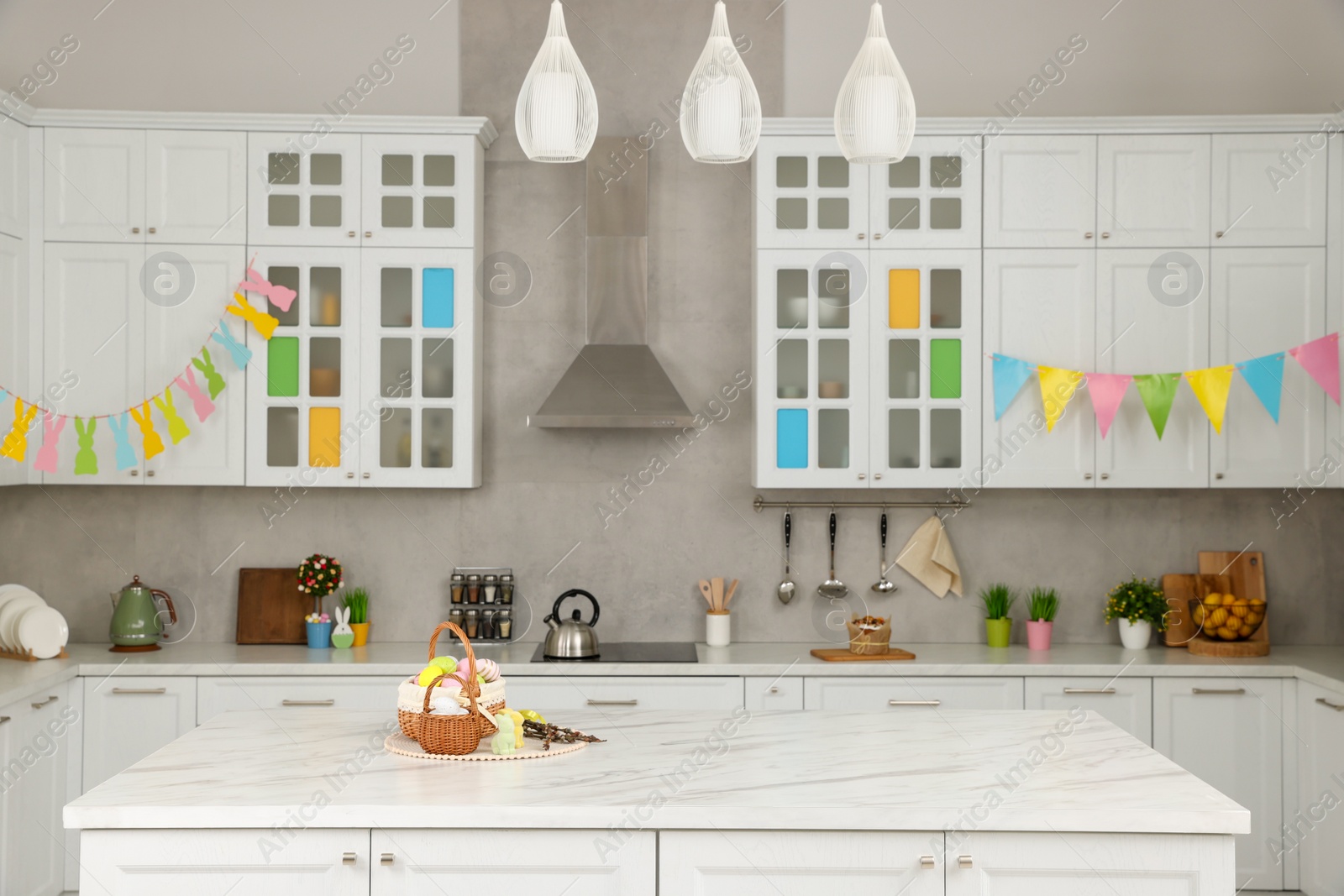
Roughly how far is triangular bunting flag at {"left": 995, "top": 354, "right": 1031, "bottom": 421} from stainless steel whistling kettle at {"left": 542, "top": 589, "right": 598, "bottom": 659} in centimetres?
162

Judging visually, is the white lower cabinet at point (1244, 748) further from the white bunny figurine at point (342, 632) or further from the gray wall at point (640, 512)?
the white bunny figurine at point (342, 632)

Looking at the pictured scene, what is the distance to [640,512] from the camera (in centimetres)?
442

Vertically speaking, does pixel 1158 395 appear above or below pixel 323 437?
above

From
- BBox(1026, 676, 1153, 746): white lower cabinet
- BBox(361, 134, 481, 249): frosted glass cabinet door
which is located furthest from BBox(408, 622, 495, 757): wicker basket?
BBox(1026, 676, 1153, 746): white lower cabinet

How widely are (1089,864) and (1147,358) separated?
245 cm

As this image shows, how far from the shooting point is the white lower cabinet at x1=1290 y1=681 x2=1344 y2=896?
3.59 metres

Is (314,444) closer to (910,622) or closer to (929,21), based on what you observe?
(910,622)

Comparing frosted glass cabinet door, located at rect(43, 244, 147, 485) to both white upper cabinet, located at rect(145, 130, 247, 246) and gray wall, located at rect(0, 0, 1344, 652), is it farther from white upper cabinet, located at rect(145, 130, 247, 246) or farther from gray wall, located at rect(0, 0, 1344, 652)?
gray wall, located at rect(0, 0, 1344, 652)

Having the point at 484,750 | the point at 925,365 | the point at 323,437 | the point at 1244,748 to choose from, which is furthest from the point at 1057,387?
the point at 323,437

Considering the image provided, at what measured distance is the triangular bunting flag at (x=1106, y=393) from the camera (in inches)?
155

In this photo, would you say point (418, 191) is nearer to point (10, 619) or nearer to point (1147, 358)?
point (10, 619)

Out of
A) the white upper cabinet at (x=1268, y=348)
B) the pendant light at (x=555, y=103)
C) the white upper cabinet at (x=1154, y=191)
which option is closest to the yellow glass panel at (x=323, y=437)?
the pendant light at (x=555, y=103)

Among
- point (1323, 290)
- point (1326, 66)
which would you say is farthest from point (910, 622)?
point (1326, 66)

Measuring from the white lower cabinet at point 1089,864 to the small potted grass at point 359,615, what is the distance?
2778 mm
